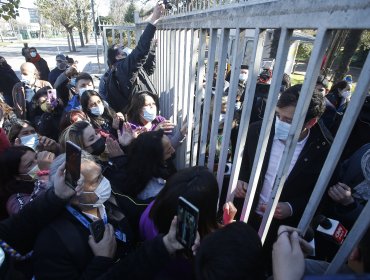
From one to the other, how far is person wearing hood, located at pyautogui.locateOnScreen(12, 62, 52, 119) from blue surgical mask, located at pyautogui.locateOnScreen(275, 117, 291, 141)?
12.3 ft

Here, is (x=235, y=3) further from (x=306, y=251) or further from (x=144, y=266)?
(x=144, y=266)

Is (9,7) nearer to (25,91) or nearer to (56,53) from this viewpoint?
(25,91)

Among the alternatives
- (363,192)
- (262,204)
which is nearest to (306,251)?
(262,204)

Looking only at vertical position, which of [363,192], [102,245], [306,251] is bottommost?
[102,245]

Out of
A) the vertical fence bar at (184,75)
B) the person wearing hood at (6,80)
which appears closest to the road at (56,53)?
the person wearing hood at (6,80)

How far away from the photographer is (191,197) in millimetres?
1313

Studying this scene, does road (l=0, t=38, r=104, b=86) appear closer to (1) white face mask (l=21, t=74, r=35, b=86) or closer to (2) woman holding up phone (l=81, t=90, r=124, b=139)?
(1) white face mask (l=21, t=74, r=35, b=86)

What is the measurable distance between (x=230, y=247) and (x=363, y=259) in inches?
16.9

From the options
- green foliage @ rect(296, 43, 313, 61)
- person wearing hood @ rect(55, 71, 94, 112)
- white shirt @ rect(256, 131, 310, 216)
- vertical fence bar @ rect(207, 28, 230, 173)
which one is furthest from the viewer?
green foliage @ rect(296, 43, 313, 61)

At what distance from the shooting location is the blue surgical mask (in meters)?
1.56

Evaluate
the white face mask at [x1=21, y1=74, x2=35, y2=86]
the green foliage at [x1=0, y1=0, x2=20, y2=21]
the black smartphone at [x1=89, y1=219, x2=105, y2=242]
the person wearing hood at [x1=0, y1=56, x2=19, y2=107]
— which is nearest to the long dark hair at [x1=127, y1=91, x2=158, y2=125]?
the black smartphone at [x1=89, y1=219, x2=105, y2=242]

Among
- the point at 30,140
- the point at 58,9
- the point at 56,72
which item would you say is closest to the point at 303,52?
the point at 56,72

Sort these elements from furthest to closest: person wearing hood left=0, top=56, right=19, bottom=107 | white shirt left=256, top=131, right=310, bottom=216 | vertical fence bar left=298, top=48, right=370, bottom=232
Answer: person wearing hood left=0, top=56, right=19, bottom=107, white shirt left=256, top=131, right=310, bottom=216, vertical fence bar left=298, top=48, right=370, bottom=232

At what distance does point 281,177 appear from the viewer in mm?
→ 1029
